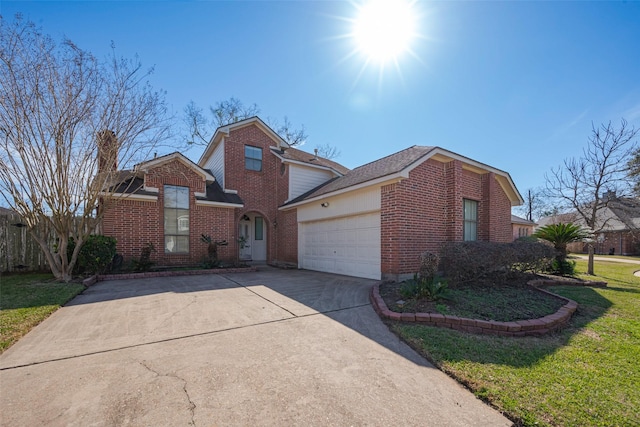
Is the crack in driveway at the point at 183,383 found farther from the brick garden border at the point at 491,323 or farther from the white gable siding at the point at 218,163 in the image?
the white gable siding at the point at 218,163

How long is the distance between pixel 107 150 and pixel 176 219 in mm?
3732

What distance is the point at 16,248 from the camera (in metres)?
9.24

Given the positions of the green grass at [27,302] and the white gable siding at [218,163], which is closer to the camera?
the green grass at [27,302]

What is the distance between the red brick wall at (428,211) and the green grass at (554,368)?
11.9 ft

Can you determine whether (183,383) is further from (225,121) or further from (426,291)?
(225,121)

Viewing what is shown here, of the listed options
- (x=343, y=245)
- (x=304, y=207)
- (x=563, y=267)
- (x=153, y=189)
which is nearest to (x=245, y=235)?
(x=304, y=207)

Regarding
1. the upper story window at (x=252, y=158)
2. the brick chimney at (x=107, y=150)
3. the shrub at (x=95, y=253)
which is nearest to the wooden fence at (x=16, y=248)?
the shrub at (x=95, y=253)

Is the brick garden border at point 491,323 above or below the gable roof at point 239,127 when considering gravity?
below

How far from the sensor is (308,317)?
469cm

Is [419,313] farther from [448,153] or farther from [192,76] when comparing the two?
[192,76]

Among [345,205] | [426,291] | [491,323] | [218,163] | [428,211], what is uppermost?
[218,163]

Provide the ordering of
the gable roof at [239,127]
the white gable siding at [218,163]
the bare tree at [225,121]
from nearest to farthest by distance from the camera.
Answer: the gable roof at [239,127] < the white gable siding at [218,163] < the bare tree at [225,121]

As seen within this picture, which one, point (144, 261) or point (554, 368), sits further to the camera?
point (144, 261)

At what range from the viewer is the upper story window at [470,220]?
31.7 ft
